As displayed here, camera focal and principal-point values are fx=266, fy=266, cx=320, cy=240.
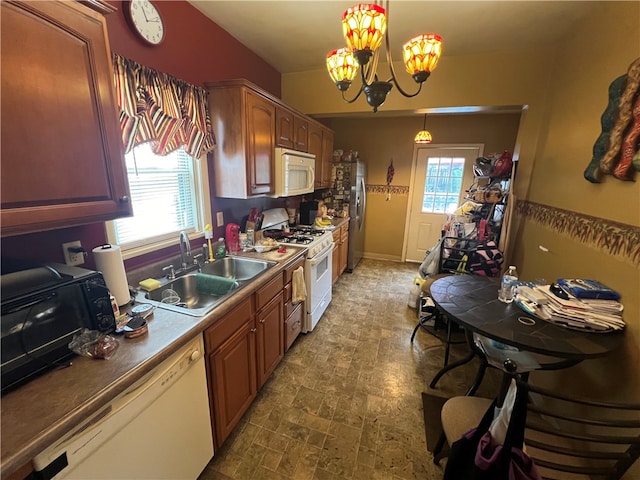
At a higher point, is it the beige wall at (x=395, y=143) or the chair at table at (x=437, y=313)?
the beige wall at (x=395, y=143)

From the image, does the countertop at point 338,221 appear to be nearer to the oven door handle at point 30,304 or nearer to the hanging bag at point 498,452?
the hanging bag at point 498,452

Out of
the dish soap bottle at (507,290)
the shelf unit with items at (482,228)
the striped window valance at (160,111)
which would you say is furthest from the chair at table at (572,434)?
the striped window valance at (160,111)

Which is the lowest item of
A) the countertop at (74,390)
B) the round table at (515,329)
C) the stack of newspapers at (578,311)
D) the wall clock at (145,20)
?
the round table at (515,329)

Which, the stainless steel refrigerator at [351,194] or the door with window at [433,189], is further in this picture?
the door with window at [433,189]

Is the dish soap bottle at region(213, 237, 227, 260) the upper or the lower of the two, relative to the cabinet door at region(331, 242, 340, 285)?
upper

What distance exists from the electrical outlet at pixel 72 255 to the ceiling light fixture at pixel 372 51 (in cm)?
160

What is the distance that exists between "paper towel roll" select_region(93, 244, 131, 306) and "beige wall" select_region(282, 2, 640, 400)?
7.86ft

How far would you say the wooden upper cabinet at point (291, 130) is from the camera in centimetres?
243

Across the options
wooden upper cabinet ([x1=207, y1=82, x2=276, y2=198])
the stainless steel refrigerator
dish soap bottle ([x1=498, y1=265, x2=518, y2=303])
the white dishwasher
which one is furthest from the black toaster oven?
the stainless steel refrigerator

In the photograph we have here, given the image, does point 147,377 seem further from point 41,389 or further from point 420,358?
point 420,358

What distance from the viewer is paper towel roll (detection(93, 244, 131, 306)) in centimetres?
121

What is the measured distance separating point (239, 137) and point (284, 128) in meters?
0.67

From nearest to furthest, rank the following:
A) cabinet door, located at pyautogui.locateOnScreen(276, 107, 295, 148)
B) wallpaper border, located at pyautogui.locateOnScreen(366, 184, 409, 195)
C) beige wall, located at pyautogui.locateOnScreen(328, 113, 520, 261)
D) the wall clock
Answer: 1. the wall clock
2. cabinet door, located at pyautogui.locateOnScreen(276, 107, 295, 148)
3. beige wall, located at pyautogui.locateOnScreen(328, 113, 520, 261)
4. wallpaper border, located at pyautogui.locateOnScreen(366, 184, 409, 195)

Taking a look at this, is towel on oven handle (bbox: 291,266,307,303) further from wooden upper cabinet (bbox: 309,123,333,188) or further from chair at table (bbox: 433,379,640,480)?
wooden upper cabinet (bbox: 309,123,333,188)
